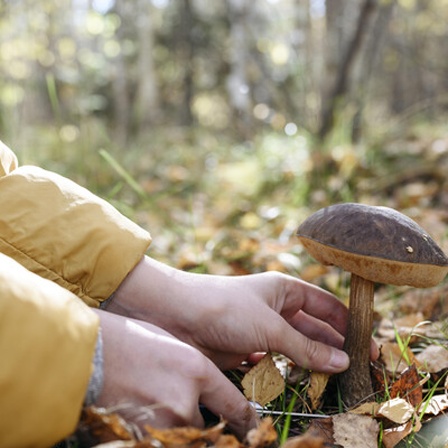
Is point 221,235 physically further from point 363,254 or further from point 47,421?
point 47,421

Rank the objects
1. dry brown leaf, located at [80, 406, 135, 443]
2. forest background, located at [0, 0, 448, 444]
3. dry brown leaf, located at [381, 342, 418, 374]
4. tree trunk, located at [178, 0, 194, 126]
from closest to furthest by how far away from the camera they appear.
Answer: dry brown leaf, located at [80, 406, 135, 443], dry brown leaf, located at [381, 342, 418, 374], forest background, located at [0, 0, 448, 444], tree trunk, located at [178, 0, 194, 126]

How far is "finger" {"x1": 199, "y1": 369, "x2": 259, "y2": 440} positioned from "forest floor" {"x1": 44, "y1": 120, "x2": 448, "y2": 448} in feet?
0.30

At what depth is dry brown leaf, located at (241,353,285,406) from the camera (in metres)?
1.53

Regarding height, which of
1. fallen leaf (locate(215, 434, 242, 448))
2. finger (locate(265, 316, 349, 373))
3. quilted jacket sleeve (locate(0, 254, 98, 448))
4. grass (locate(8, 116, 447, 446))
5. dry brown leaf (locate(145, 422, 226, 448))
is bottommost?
grass (locate(8, 116, 447, 446))

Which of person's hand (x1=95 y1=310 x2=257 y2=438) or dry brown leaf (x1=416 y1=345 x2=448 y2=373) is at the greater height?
person's hand (x1=95 y1=310 x2=257 y2=438)

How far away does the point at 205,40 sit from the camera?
11.9 meters

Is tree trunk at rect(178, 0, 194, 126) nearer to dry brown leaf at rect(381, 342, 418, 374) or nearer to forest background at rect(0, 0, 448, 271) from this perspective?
forest background at rect(0, 0, 448, 271)

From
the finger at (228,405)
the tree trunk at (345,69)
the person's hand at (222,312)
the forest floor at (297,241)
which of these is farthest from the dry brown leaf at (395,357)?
the tree trunk at (345,69)

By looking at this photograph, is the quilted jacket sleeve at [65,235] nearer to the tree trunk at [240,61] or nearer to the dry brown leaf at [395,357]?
the dry brown leaf at [395,357]

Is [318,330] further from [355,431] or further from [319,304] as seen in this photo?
[355,431]

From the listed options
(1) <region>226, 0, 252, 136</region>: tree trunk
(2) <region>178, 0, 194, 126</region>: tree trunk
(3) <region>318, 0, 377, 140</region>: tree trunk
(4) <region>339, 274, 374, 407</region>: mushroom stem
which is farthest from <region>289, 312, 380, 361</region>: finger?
(2) <region>178, 0, 194, 126</region>: tree trunk

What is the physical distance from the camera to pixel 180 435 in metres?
1.13

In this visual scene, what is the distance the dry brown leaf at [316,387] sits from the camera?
1595 mm

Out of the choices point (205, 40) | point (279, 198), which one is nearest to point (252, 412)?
point (279, 198)
